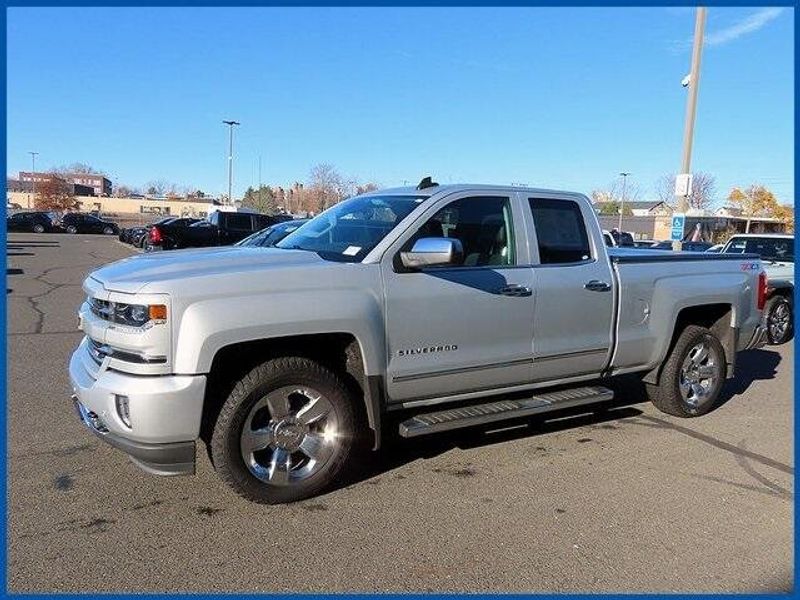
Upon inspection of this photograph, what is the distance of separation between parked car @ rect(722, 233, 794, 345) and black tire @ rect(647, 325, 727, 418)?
453 cm

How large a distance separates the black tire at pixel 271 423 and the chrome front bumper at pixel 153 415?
0.18 meters

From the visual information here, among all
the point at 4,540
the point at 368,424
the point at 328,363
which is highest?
the point at 328,363

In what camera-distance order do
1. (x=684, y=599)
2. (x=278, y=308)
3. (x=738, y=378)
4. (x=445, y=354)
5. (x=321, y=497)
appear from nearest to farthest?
(x=684, y=599)
(x=278, y=308)
(x=321, y=497)
(x=445, y=354)
(x=738, y=378)

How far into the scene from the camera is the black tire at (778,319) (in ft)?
33.9

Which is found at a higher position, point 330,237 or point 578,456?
point 330,237

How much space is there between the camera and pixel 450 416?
14.5ft

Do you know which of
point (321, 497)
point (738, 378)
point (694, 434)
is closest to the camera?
point (321, 497)

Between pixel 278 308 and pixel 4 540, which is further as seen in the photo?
pixel 278 308

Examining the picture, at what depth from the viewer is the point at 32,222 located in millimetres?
46062

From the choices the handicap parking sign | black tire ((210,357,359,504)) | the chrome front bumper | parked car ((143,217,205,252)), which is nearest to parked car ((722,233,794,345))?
the handicap parking sign

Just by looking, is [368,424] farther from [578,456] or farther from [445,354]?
[578,456]

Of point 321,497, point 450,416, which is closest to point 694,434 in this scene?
point 450,416

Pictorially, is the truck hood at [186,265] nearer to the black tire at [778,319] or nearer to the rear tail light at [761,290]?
the rear tail light at [761,290]

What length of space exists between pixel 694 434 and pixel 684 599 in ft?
8.72
